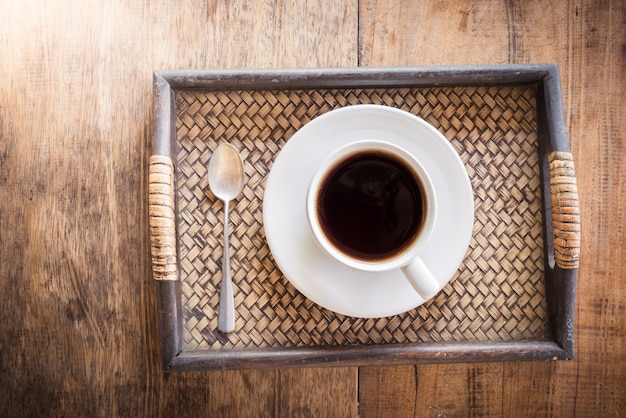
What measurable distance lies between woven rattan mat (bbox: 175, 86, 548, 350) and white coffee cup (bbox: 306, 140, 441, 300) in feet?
0.38

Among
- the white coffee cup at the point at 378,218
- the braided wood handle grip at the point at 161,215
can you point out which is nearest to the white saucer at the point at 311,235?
the white coffee cup at the point at 378,218

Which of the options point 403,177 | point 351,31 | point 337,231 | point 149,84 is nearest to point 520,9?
point 351,31

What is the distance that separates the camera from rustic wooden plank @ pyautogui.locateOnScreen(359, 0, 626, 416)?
30.2 inches

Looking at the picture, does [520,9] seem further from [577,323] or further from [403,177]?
[577,323]

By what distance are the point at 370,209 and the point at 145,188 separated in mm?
363

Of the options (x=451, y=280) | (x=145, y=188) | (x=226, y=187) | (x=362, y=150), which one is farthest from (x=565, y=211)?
(x=145, y=188)

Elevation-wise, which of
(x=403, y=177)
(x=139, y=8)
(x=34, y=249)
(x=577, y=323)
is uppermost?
(x=139, y=8)

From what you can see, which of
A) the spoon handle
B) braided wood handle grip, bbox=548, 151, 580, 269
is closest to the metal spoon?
the spoon handle

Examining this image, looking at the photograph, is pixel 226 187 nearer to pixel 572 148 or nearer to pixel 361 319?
pixel 361 319

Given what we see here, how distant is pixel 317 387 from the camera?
769 millimetres

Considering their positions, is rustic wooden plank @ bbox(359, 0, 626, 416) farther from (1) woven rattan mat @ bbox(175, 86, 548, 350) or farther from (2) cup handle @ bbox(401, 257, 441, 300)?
(2) cup handle @ bbox(401, 257, 441, 300)

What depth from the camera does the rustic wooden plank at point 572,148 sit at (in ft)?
2.52

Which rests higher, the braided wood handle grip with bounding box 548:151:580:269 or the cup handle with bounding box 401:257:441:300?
the braided wood handle grip with bounding box 548:151:580:269

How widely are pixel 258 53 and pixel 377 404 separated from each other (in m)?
0.60
